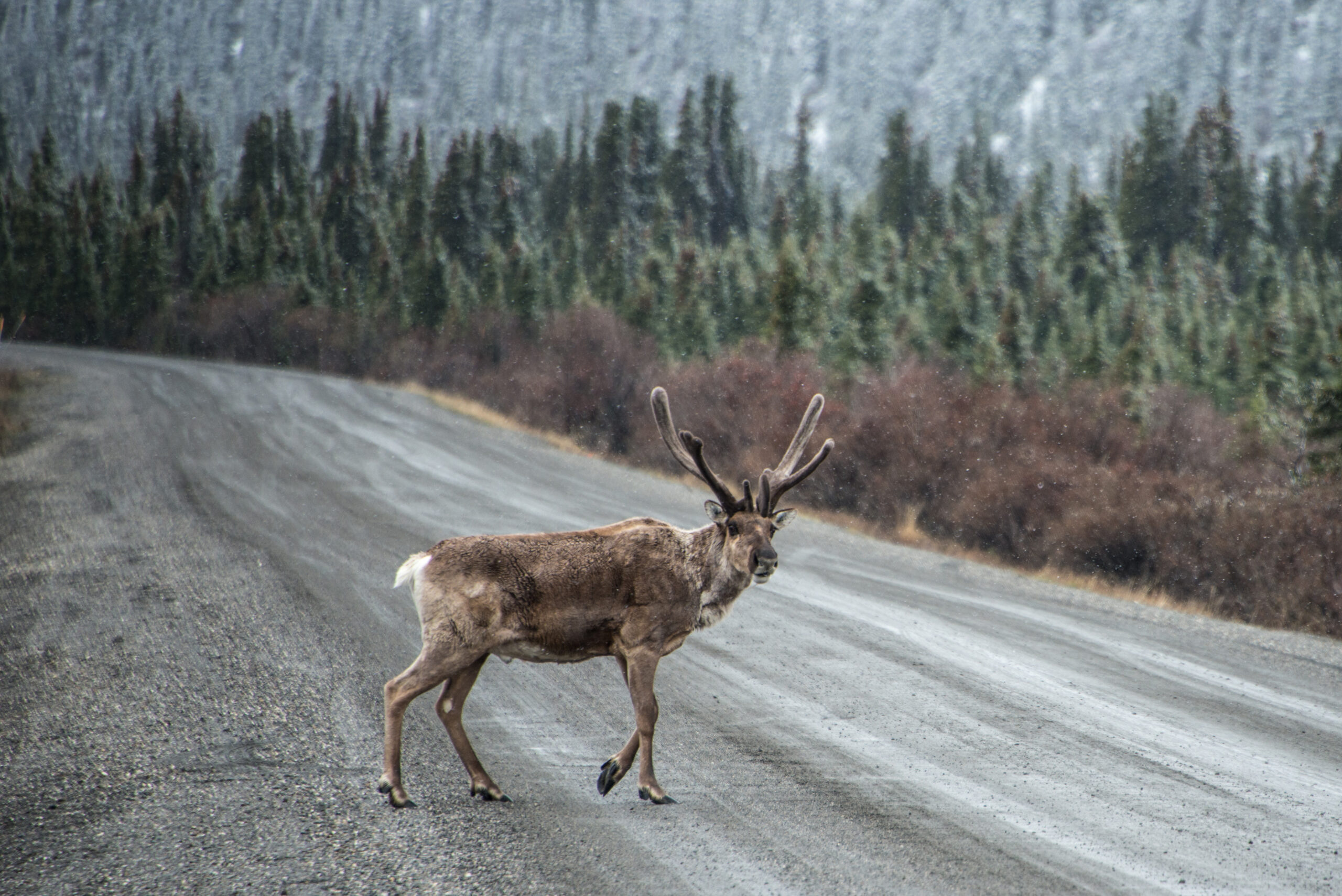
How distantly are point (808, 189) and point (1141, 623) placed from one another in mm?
85571

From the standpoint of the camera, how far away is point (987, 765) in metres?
6.38

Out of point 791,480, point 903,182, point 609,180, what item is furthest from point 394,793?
point 903,182

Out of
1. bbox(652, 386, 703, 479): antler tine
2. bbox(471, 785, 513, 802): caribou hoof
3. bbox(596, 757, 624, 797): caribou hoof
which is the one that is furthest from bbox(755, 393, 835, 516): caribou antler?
bbox(471, 785, 513, 802): caribou hoof

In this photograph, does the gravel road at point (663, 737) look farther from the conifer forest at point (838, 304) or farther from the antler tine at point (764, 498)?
the conifer forest at point (838, 304)

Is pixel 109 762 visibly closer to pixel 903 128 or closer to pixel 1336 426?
pixel 1336 426

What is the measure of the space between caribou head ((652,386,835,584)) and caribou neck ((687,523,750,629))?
0.05 metres

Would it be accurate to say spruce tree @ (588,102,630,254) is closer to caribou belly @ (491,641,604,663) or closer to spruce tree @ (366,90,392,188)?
spruce tree @ (366,90,392,188)

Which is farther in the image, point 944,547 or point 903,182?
point 903,182

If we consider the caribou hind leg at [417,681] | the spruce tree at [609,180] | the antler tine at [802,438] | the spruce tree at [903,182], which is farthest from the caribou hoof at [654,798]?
the spruce tree at [903,182]

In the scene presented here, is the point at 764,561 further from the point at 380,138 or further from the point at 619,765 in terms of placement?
the point at 380,138

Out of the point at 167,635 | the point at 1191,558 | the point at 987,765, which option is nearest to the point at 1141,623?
the point at 1191,558

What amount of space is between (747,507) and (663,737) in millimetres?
2054

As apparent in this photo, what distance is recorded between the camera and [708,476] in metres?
5.62

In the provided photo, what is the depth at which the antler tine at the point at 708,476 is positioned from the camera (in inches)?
209
